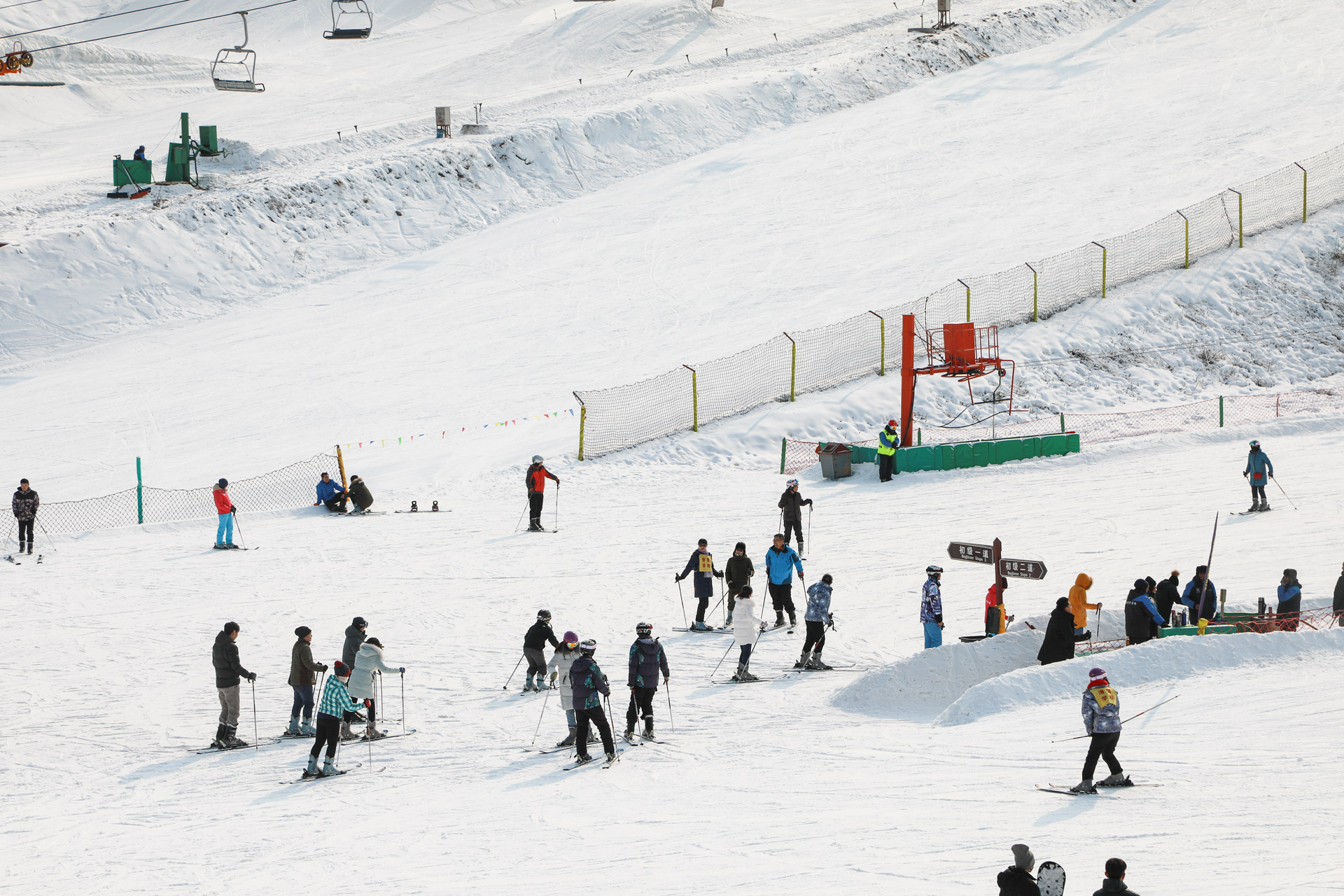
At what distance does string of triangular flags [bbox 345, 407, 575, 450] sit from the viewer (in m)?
26.8

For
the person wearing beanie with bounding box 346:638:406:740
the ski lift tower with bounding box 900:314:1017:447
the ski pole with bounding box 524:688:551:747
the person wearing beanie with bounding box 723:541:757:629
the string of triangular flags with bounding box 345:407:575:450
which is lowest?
the ski pole with bounding box 524:688:551:747

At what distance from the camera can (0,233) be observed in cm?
3738

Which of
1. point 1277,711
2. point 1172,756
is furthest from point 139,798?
point 1277,711

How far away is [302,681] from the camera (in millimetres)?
13539

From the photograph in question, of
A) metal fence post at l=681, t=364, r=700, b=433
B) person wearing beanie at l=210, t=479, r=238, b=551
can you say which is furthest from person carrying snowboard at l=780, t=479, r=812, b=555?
person wearing beanie at l=210, t=479, r=238, b=551

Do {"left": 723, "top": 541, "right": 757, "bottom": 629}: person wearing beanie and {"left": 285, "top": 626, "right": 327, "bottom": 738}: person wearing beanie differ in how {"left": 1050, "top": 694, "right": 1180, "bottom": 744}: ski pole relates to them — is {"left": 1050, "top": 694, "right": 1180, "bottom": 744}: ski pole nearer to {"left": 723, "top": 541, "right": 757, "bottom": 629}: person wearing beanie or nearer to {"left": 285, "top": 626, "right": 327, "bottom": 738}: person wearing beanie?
{"left": 723, "top": 541, "right": 757, "bottom": 629}: person wearing beanie

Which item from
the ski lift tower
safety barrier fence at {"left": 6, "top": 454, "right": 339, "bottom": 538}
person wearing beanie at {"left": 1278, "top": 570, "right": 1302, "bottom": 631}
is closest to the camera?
person wearing beanie at {"left": 1278, "top": 570, "right": 1302, "bottom": 631}

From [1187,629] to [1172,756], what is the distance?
11.8 ft

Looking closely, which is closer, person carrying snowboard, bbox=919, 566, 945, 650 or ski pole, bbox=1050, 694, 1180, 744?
ski pole, bbox=1050, 694, 1180, 744

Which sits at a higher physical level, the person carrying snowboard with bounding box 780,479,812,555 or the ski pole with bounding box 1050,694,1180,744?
the person carrying snowboard with bounding box 780,479,812,555

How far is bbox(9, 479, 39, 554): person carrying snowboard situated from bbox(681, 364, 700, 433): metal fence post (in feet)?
40.1

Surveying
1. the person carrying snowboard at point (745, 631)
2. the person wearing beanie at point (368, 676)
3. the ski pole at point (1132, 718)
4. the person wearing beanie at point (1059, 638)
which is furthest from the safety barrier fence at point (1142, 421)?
the ski pole at point (1132, 718)

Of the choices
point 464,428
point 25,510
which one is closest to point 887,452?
point 464,428

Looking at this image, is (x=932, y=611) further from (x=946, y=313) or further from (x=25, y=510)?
(x=946, y=313)
